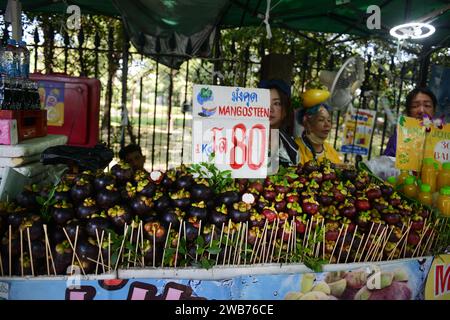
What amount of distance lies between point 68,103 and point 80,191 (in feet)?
4.70

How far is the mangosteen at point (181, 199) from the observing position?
1.71 m

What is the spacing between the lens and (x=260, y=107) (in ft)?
6.46

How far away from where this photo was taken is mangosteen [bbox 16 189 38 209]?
1643 mm

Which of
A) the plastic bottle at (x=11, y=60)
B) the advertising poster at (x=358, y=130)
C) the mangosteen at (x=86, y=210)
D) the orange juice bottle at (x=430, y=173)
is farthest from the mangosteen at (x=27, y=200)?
the advertising poster at (x=358, y=130)

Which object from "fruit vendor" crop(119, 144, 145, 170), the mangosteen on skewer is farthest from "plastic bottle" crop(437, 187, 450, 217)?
"fruit vendor" crop(119, 144, 145, 170)

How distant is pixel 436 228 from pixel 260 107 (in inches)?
47.7

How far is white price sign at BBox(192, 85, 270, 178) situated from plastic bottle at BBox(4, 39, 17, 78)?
3.41 feet

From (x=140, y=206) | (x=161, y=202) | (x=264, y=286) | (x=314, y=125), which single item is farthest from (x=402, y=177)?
(x=140, y=206)

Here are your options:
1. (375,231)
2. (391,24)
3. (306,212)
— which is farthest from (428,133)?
(391,24)

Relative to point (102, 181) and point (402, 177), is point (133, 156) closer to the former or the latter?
point (102, 181)

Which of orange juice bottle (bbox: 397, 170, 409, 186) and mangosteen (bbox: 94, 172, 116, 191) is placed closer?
mangosteen (bbox: 94, 172, 116, 191)

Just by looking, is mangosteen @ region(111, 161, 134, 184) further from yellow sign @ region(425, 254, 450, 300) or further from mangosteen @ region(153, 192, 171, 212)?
yellow sign @ region(425, 254, 450, 300)

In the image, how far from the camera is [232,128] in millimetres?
1900

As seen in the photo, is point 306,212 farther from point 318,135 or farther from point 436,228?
point 318,135
